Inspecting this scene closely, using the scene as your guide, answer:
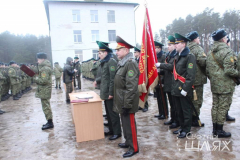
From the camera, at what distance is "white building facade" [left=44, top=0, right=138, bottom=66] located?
87.6 feet

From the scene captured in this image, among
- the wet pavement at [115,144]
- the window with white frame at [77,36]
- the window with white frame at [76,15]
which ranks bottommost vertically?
the wet pavement at [115,144]

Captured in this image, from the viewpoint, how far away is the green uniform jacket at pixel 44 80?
15.7 feet

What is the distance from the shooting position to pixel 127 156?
3.22m

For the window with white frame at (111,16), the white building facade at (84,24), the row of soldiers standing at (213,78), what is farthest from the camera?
the window with white frame at (111,16)

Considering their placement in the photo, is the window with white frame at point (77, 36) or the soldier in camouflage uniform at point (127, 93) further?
the window with white frame at point (77, 36)

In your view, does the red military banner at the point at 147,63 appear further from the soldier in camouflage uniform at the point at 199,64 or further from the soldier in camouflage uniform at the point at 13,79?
the soldier in camouflage uniform at the point at 13,79

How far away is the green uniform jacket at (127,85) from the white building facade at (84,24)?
2507 centimetres

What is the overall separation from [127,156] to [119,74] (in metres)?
1.38

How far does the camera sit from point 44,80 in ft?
15.7

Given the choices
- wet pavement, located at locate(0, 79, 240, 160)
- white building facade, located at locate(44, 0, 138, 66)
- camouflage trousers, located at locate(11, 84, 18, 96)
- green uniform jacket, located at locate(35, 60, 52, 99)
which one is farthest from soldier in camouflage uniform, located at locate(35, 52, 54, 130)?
white building facade, located at locate(44, 0, 138, 66)

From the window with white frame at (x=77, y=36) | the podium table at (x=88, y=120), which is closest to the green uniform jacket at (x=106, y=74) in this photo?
the podium table at (x=88, y=120)

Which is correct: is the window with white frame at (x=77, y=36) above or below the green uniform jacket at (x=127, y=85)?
above

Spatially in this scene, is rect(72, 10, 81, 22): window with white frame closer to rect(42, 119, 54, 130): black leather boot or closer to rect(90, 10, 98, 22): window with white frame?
rect(90, 10, 98, 22): window with white frame

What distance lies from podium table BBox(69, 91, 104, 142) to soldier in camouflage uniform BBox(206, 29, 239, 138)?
7.66ft
